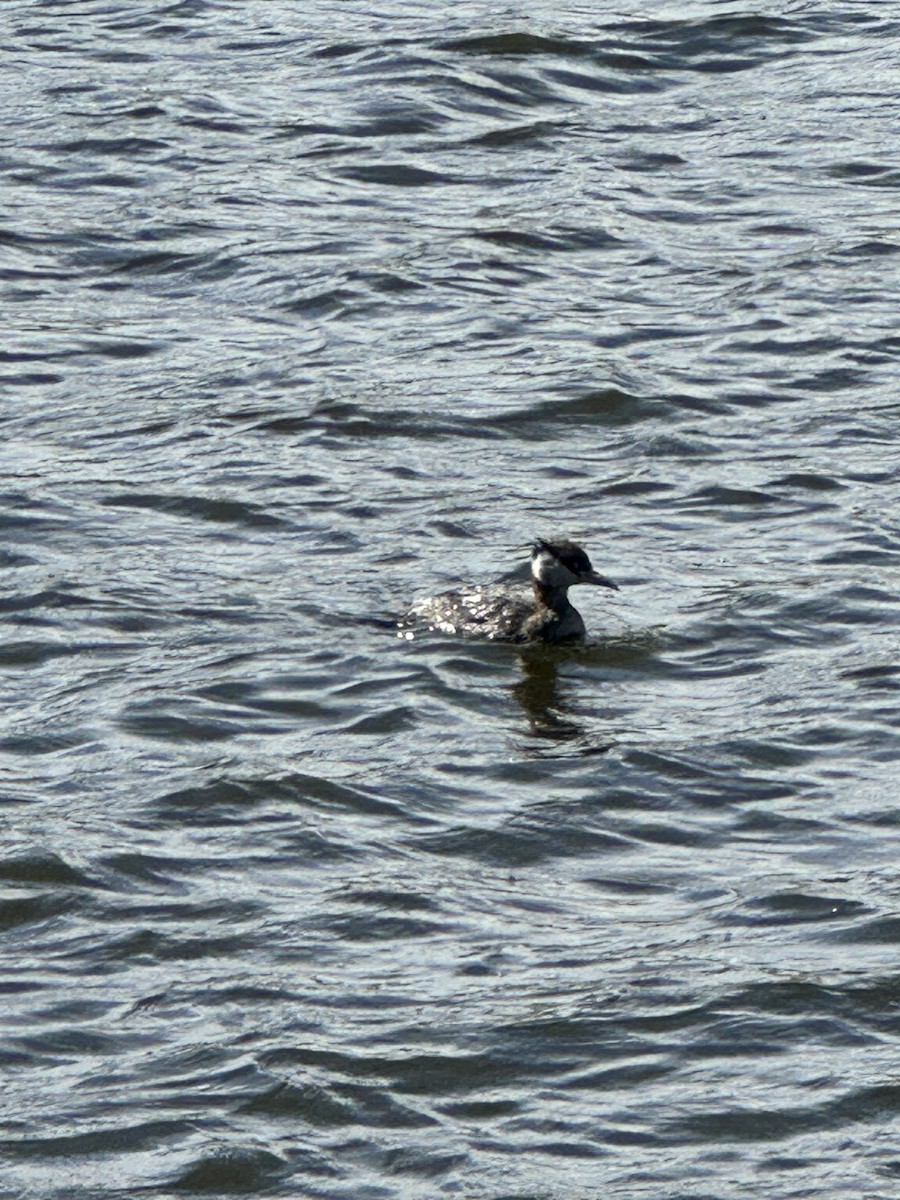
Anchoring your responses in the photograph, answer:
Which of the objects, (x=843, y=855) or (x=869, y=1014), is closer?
(x=869, y=1014)

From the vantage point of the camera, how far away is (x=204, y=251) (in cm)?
1848

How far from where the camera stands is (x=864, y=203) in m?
19.3

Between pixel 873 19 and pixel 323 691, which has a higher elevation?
pixel 873 19

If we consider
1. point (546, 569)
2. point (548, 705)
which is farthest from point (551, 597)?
point (548, 705)

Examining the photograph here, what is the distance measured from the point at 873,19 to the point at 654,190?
5.09 metres

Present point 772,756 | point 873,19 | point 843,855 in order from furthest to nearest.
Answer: point 873,19
point 772,756
point 843,855

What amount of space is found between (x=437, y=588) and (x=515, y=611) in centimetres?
51

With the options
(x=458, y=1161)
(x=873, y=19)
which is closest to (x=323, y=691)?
(x=458, y=1161)

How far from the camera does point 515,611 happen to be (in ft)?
43.0

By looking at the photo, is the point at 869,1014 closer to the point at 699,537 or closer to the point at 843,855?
the point at 843,855

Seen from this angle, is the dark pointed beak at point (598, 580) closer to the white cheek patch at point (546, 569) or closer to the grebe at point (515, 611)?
the grebe at point (515, 611)

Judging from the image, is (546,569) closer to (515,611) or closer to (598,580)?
(598,580)

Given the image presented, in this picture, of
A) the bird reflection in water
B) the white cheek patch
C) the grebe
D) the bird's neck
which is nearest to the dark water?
the bird reflection in water

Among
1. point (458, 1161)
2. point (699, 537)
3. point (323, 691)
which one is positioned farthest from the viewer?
point (699, 537)
